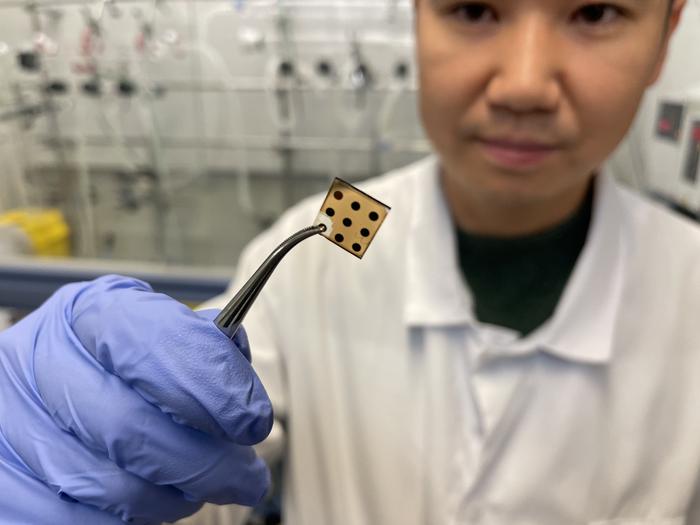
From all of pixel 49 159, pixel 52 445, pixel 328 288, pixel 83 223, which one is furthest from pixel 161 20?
pixel 52 445

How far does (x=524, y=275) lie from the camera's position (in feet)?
2.34

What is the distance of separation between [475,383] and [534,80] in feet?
1.23

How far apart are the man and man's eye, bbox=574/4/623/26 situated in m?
0.04

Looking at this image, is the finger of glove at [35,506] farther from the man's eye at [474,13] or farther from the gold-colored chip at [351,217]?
the man's eye at [474,13]

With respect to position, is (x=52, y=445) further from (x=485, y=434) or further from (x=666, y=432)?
(x=666, y=432)

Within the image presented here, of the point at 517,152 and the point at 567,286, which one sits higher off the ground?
the point at 517,152

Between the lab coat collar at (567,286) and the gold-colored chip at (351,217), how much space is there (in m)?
0.35

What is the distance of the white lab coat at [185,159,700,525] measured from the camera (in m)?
0.66

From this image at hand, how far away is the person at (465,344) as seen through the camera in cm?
41

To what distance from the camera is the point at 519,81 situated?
0.50 meters

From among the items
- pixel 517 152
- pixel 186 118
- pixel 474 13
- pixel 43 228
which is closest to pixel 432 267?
pixel 517 152

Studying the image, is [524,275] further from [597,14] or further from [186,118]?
[186,118]

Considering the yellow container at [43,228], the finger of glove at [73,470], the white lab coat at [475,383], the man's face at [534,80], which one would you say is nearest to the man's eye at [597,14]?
the man's face at [534,80]

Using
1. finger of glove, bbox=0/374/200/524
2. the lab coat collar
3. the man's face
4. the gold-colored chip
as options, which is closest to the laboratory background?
the lab coat collar
